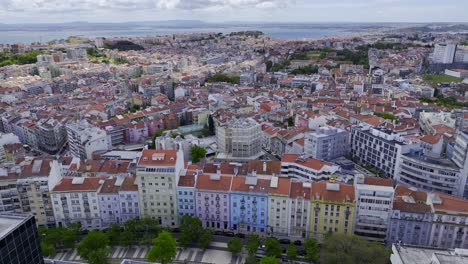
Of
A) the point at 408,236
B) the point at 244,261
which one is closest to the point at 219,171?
the point at 244,261

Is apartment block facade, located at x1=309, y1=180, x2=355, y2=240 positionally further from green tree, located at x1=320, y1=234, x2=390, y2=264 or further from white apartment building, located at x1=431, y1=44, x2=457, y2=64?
white apartment building, located at x1=431, y1=44, x2=457, y2=64

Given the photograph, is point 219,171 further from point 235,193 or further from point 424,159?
point 424,159

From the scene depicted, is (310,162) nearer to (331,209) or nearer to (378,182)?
(331,209)

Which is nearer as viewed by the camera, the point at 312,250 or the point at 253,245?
the point at 312,250

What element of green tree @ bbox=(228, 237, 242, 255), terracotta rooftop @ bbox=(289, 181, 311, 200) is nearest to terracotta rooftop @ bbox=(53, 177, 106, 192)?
green tree @ bbox=(228, 237, 242, 255)

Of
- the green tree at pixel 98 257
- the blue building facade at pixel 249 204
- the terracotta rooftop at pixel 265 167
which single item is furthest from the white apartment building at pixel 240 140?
the green tree at pixel 98 257

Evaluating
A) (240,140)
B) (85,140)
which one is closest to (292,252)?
(240,140)

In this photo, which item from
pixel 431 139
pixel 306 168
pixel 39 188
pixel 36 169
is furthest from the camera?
pixel 431 139
